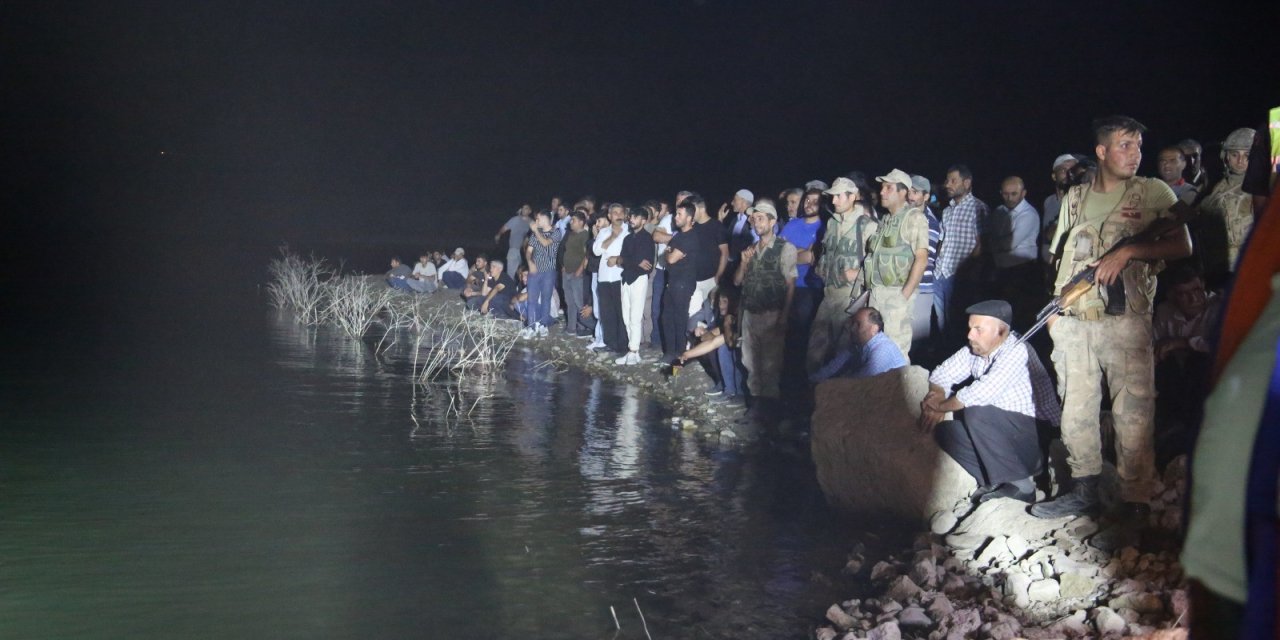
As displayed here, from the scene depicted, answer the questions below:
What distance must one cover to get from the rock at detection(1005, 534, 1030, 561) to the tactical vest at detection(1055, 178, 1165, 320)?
1126mm

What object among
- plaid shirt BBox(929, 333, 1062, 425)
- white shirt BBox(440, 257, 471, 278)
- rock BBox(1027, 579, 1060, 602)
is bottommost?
rock BBox(1027, 579, 1060, 602)

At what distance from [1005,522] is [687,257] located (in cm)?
635

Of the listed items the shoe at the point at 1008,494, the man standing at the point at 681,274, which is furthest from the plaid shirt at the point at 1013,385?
the man standing at the point at 681,274

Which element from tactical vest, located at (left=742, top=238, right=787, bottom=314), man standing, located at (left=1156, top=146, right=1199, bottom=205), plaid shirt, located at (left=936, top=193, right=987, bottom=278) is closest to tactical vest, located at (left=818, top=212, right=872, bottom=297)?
tactical vest, located at (left=742, top=238, right=787, bottom=314)

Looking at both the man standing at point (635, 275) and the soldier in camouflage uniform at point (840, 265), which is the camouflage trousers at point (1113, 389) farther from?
the man standing at point (635, 275)

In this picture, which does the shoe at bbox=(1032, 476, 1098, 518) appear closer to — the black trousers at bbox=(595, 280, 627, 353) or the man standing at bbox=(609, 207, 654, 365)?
the man standing at bbox=(609, 207, 654, 365)

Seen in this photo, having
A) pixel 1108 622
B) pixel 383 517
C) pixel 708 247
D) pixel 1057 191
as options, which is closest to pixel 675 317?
pixel 708 247

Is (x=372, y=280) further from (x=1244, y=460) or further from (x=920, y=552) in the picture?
(x=1244, y=460)

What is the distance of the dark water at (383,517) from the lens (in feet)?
17.1

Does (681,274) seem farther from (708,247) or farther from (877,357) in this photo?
(877,357)

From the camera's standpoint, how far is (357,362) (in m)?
14.3

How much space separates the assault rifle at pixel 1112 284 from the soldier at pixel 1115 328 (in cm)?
3

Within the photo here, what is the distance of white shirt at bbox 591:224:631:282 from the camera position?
46.6 feet

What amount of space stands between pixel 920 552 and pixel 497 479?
2961 mm
